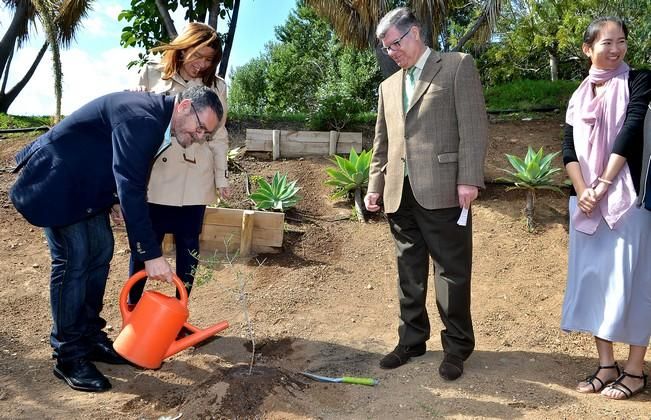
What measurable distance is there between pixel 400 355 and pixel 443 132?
3.84ft

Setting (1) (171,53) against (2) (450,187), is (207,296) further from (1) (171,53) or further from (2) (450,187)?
(2) (450,187)

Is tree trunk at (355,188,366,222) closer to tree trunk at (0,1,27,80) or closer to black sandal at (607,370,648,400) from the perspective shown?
black sandal at (607,370,648,400)

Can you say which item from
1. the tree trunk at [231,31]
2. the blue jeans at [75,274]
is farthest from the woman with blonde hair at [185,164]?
the tree trunk at [231,31]

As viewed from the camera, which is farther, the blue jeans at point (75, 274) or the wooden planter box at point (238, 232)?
the wooden planter box at point (238, 232)

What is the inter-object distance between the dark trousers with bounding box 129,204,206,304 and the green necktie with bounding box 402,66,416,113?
3.95ft

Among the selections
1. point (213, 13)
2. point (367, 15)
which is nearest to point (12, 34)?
point (213, 13)

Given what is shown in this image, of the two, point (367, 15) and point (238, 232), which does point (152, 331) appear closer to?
point (238, 232)

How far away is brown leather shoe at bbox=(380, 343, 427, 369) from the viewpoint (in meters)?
3.20

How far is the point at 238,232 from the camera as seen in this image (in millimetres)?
4977

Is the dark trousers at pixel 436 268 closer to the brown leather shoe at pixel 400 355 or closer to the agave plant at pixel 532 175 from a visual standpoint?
the brown leather shoe at pixel 400 355

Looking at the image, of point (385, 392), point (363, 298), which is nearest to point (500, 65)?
point (363, 298)

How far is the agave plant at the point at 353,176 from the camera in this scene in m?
5.68

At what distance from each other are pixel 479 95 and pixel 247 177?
366cm

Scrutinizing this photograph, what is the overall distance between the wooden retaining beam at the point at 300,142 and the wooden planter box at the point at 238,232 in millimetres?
1961
